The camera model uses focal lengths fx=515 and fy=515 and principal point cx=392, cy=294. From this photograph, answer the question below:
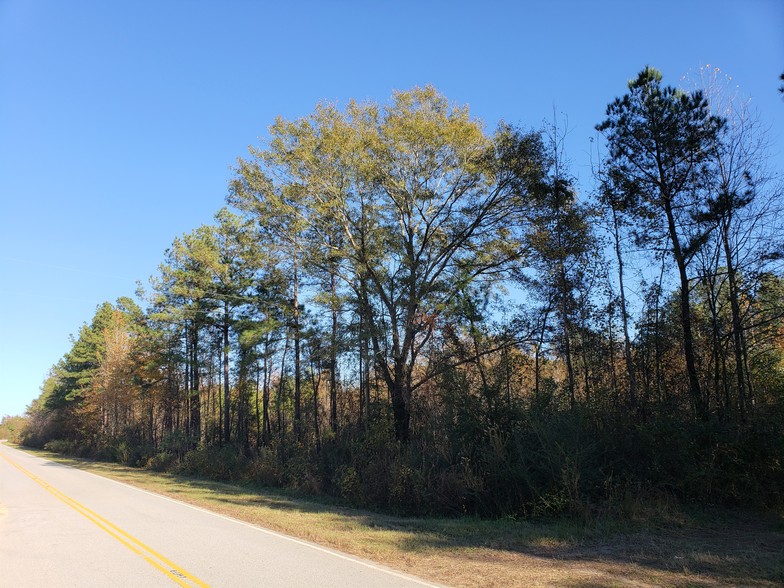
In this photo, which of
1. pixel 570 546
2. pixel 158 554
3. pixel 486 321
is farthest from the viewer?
pixel 486 321

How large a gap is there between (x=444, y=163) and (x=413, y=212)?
288cm

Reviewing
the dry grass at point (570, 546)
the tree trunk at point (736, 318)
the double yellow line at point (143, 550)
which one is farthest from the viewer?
the tree trunk at point (736, 318)

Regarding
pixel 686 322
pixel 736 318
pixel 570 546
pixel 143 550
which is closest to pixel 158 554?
pixel 143 550

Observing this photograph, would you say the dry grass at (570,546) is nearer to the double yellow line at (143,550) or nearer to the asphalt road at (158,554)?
the asphalt road at (158,554)

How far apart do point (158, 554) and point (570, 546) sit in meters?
7.67

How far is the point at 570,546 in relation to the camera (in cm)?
1002

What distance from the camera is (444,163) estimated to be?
961 inches

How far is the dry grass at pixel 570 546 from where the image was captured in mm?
7695

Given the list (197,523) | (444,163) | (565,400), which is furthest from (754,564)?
(444,163)

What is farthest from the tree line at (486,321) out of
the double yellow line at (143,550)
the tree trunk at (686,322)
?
the double yellow line at (143,550)

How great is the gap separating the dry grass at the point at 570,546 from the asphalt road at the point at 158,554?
0.95m

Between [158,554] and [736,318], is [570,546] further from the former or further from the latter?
[736,318]

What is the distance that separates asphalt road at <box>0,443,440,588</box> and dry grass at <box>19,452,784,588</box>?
3.12 feet

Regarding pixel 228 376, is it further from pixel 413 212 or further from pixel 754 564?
pixel 754 564
